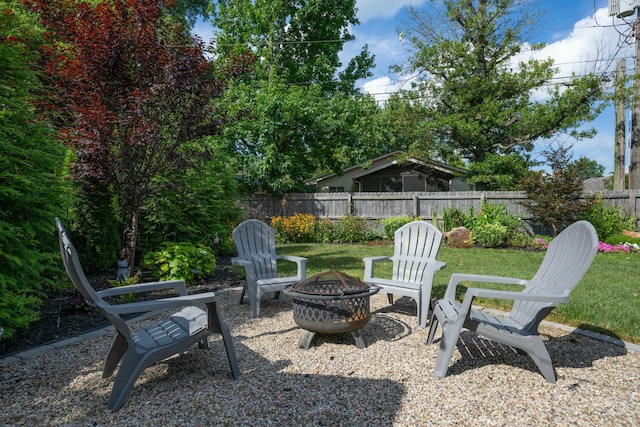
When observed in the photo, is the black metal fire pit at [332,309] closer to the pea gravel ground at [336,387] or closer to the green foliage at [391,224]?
the pea gravel ground at [336,387]

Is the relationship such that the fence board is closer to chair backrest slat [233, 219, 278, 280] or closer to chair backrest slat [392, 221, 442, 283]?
chair backrest slat [233, 219, 278, 280]

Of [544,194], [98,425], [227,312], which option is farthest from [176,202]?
[544,194]

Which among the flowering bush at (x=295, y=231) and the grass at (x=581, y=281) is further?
the flowering bush at (x=295, y=231)

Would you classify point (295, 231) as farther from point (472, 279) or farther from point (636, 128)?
point (636, 128)

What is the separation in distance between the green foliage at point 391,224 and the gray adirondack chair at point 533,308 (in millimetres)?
7827

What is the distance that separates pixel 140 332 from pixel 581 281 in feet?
19.2

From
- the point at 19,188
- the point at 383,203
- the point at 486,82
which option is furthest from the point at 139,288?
the point at 486,82

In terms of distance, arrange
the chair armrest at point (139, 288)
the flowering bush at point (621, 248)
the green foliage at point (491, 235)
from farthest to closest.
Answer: the green foliage at point (491, 235) → the flowering bush at point (621, 248) → the chair armrest at point (139, 288)

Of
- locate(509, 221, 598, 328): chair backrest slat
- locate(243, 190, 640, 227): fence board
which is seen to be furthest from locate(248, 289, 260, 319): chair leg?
locate(243, 190, 640, 227): fence board

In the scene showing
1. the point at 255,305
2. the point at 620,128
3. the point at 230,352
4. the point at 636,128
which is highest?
the point at 620,128

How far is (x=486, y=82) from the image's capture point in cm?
1345

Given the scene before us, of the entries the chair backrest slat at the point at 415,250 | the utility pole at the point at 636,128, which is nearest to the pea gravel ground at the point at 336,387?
the chair backrest slat at the point at 415,250

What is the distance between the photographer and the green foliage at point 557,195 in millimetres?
9430

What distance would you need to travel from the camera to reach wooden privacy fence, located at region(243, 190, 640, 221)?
11.1m
